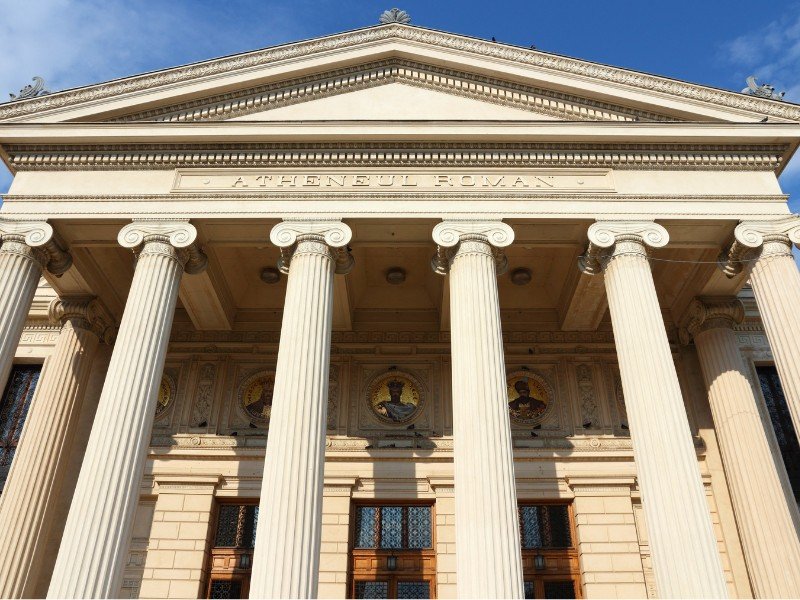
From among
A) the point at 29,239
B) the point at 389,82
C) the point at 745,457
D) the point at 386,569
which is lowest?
the point at 386,569

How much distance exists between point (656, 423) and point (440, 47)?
946 cm

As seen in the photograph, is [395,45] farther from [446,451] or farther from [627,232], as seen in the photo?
[446,451]

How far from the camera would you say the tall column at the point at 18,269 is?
13.6 m

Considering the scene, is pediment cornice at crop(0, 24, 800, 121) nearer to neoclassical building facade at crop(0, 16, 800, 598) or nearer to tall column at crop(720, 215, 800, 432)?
neoclassical building facade at crop(0, 16, 800, 598)

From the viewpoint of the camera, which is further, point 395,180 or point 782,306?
point 395,180

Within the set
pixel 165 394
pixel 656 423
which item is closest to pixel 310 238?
pixel 165 394

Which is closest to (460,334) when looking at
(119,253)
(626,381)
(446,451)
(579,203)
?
(626,381)

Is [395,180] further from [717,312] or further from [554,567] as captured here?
[554,567]

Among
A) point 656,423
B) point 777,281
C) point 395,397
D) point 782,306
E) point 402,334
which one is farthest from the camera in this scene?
point 402,334

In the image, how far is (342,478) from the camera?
56.0 ft

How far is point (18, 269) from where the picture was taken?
1423 cm

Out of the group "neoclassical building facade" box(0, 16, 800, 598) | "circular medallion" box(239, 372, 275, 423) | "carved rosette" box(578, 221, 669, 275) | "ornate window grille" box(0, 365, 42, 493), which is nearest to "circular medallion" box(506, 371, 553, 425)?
"neoclassical building facade" box(0, 16, 800, 598)

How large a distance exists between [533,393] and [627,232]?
568 cm

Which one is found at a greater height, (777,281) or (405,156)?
(405,156)
